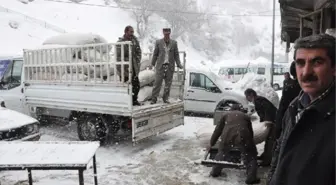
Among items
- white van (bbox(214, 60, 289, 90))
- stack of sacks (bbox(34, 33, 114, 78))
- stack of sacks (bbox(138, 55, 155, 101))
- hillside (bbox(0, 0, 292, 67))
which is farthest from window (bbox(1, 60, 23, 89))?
hillside (bbox(0, 0, 292, 67))

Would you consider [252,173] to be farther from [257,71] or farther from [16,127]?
[257,71]

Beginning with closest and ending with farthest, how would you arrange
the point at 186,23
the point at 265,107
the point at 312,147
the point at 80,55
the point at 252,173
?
1. the point at 312,147
2. the point at 252,173
3. the point at 265,107
4. the point at 80,55
5. the point at 186,23

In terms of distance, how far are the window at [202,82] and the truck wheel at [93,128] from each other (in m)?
4.17

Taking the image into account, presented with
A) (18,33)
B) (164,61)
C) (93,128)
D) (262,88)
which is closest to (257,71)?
(262,88)

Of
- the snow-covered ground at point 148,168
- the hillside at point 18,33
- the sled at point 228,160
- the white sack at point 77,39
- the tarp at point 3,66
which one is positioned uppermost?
the hillside at point 18,33

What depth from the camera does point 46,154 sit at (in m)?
3.84

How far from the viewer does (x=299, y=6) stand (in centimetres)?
541

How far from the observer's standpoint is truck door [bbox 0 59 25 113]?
816cm

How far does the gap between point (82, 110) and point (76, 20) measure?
3683 centimetres

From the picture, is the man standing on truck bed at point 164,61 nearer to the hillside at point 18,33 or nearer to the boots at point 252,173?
the boots at point 252,173

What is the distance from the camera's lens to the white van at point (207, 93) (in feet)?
31.6

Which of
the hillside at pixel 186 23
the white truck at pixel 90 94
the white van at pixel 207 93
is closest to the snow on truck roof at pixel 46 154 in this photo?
the white truck at pixel 90 94

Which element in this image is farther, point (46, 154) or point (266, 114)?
point (266, 114)

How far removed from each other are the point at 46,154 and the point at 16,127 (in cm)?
211
